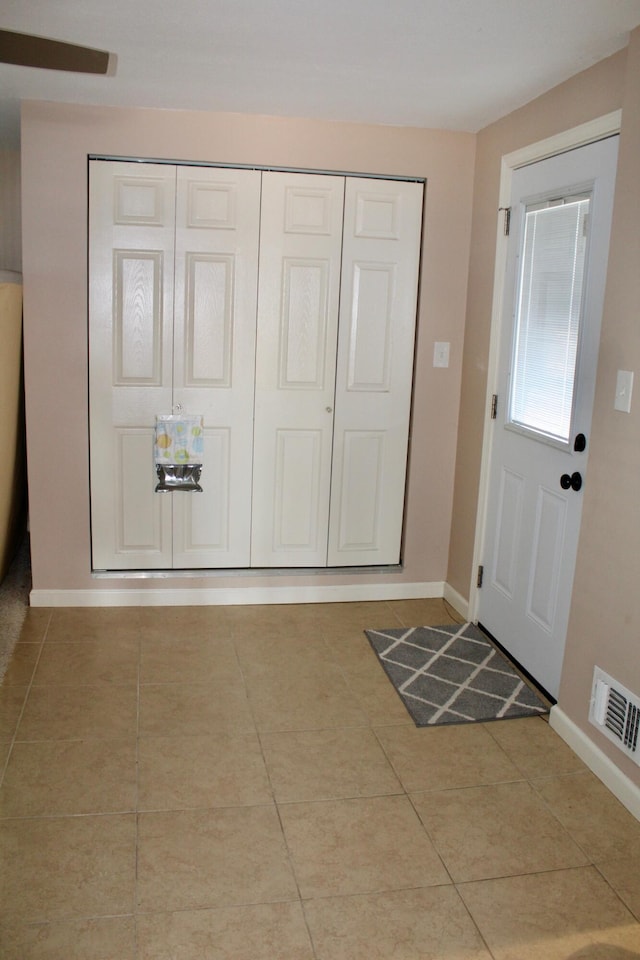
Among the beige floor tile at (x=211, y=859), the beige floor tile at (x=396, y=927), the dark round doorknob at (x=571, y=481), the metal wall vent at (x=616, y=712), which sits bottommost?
the beige floor tile at (x=396, y=927)

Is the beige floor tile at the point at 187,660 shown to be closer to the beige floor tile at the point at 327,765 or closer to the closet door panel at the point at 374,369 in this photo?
the beige floor tile at the point at 327,765

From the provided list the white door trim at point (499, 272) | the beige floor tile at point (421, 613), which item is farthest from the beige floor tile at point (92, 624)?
the white door trim at point (499, 272)

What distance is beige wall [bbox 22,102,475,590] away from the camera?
11.6ft

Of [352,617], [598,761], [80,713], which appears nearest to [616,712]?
[598,761]

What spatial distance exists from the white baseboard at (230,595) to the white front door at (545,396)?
57 centimetres

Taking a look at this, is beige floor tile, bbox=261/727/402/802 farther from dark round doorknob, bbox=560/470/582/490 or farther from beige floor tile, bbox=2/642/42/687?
dark round doorknob, bbox=560/470/582/490

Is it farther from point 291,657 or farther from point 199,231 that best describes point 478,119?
point 291,657

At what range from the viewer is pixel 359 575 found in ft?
13.6

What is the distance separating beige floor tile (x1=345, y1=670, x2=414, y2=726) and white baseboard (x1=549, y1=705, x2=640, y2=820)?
527 millimetres

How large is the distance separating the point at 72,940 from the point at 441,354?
2.91 metres

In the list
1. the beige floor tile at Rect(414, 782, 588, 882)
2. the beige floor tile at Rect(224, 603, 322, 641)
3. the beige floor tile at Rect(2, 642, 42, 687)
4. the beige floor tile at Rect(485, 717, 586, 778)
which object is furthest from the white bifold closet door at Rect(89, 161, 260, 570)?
the beige floor tile at Rect(414, 782, 588, 882)

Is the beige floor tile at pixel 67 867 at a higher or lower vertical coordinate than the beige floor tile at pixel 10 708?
lower

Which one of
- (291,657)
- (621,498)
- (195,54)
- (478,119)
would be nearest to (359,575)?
(291,657)

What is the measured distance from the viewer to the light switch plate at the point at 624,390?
252cm
